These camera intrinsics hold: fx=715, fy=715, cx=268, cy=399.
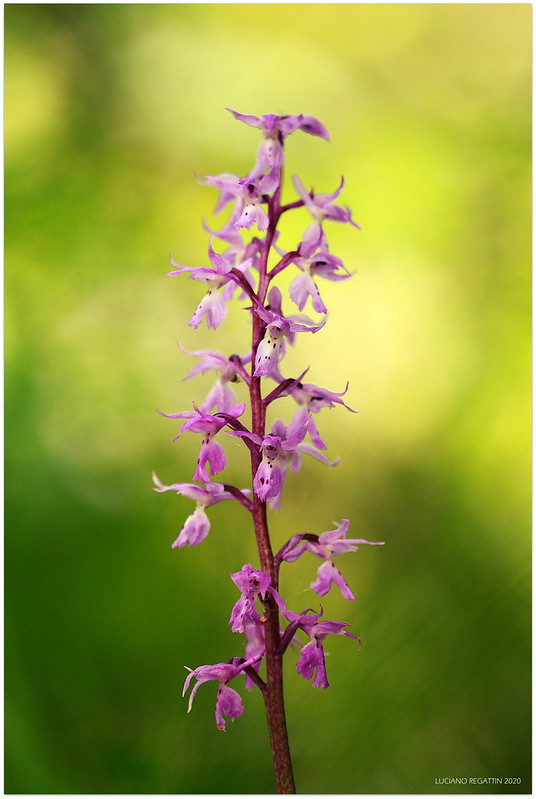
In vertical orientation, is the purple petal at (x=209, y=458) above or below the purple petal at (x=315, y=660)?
above

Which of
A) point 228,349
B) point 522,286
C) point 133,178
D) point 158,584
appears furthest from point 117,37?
point 158,584

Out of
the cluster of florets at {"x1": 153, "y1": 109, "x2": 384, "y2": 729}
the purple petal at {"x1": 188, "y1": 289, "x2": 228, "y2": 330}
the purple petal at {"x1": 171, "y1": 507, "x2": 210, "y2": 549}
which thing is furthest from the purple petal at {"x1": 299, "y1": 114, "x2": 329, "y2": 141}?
the purple petal at {"x1": 171, "y1": 507, "x2": 210, "y2": 549}

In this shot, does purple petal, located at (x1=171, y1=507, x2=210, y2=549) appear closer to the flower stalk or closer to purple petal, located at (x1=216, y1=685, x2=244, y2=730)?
the flower stalk

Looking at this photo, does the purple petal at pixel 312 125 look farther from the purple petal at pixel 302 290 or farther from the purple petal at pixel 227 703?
the purple petal at pixel 227 703

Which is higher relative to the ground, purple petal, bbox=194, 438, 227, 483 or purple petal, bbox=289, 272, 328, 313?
purple petal, bbox=289, 272, 328, 313

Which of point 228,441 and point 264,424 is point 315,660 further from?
point 228,441

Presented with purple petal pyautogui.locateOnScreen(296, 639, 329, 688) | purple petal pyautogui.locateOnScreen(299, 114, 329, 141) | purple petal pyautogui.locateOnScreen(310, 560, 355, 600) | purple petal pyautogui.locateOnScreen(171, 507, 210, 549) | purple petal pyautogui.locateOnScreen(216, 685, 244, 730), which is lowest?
purple petal pyautogui.locateOnScreen(216, 685, 244, 730)

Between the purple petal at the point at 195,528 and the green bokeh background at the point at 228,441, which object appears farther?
the green bokeh background at the point at 228,441

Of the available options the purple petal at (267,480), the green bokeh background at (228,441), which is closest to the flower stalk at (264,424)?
the purple petal at (267,480)

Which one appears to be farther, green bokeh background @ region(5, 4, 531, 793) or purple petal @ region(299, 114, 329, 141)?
Answer: green bokeh background @ region(5, 4, 531, 793)
